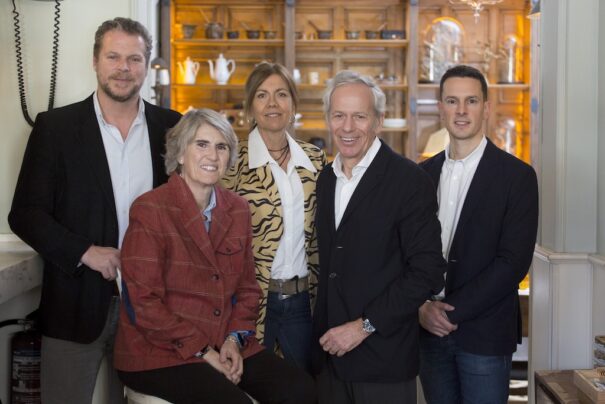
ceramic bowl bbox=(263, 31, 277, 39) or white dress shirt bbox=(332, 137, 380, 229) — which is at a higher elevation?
ceramic bowl bbox=(263, 31, 277, 39)

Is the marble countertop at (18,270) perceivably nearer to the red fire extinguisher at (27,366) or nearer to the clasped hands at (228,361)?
the red fire extinguisher at (27,366)

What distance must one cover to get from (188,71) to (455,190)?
16.5ft

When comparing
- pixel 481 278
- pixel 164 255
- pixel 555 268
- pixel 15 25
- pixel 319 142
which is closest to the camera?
pixel 164 255

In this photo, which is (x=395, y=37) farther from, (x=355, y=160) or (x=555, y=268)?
(x=355, y=160)

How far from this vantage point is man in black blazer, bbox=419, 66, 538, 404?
2.48m

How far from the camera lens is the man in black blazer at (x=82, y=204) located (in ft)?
8.16

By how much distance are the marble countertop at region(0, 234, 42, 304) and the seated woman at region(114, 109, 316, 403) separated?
36 cm

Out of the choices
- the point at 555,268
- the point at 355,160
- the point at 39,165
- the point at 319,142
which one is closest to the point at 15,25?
the point at 39,165

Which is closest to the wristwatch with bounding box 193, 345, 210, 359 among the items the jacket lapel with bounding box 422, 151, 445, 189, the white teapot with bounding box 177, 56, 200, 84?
the jacket lapel with bounding box 422, 151, 445, 189

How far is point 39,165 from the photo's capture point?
249 centimetres

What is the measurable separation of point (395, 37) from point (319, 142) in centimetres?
119

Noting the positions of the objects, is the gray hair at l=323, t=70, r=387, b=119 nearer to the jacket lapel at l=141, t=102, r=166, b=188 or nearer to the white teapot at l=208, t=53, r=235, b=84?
the jacket lapel at l=141, t=102, r=166, b=188

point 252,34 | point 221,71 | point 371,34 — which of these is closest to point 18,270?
point 221,71

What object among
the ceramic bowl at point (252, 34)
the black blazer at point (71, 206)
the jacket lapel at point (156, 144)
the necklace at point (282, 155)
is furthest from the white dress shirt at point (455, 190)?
the ceramic bowl at point (252, 34)
